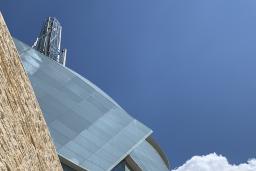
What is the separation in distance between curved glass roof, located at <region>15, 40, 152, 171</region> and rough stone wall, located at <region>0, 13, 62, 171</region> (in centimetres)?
1356

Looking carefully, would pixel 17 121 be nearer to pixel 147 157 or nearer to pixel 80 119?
pixel 80 119

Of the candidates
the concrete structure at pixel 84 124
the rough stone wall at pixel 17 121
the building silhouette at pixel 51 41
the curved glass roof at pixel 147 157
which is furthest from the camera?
the building silhouette at pixel 51 41

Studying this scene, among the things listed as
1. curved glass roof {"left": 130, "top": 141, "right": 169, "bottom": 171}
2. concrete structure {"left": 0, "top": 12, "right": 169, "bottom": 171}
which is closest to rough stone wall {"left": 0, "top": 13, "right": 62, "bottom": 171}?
concrete structure {"left": 0, "top": 12, "right": 169, "bottom": 171}

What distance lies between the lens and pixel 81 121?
2075 centimetres

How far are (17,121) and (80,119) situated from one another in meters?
16.6

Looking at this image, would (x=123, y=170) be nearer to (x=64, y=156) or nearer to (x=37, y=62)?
(x=64, y=156)

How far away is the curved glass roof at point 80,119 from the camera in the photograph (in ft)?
63.5

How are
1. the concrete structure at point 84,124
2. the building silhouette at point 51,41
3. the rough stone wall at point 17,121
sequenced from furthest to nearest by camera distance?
1. the building silhouette at point 51,41
2. the concrete structure at point 84,124
3. the rough stone wall at point 17,121

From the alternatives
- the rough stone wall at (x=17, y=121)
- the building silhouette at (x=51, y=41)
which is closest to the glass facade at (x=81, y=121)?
the building silhouette at (x=51, y=41)

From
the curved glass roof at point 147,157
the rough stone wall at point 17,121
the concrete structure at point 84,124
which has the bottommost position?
the curved glass roof at point 147,157

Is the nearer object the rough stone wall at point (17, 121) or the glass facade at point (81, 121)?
the rough stone wall at point (17, 121)

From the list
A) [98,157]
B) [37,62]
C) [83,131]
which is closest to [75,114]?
[83,131]

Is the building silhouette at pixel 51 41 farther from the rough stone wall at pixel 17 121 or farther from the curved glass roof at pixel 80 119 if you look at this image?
the rough stone wall at pixel 17 121

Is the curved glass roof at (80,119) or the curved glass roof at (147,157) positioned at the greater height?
the curved glass roof at (80,119)
